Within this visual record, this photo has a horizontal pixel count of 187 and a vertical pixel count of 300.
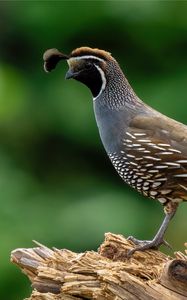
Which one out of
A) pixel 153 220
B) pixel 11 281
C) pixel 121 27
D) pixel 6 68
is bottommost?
pixel 11 281

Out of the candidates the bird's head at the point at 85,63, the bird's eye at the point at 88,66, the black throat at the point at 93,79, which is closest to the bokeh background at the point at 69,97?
the black throat at the point at 93,79

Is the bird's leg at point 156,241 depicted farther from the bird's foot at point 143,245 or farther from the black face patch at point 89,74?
the black face patch at point 89,74

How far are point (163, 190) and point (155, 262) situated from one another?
66cm

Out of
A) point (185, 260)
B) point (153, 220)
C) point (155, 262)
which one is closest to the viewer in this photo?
point (185, 260)

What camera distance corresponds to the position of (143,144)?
8641mm

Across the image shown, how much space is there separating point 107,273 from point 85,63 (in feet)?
5.68

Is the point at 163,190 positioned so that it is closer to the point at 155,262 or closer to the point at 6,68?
the point at 155,262

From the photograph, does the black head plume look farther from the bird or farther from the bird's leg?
the bird's leg

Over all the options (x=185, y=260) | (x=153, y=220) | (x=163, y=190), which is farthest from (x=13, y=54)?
(x=185, y=260)

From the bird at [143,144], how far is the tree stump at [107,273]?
0.48 meters

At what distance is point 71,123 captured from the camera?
622 inches

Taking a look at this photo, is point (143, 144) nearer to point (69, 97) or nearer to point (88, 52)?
point (88, 52)

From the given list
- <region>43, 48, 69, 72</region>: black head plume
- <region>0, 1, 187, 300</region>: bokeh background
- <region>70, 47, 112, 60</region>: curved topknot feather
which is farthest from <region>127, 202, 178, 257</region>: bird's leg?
<region>0, 1, 187, 300</region>: bokeh background

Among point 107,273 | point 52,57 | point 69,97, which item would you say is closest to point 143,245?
point 107,273
